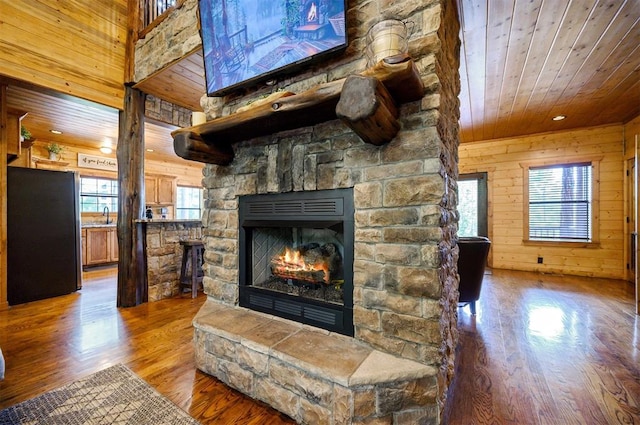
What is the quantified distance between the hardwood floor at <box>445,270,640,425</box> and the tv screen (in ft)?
7.18

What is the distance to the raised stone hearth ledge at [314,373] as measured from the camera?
124cm

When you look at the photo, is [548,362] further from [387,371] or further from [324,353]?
[324,353]

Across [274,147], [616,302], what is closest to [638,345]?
[616,302]

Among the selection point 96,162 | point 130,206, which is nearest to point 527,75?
point 130,206

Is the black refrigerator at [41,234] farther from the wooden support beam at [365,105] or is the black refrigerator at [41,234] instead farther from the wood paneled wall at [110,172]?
the wooden support beam at [365,105]

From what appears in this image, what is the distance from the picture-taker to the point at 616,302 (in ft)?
10.6

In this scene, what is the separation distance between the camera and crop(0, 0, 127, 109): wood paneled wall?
2566 mm

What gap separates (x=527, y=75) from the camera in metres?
2.96

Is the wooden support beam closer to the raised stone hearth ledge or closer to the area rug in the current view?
the raised stone hearth ledge

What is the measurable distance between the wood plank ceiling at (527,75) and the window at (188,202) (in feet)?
10.8

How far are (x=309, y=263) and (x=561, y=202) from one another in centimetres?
525

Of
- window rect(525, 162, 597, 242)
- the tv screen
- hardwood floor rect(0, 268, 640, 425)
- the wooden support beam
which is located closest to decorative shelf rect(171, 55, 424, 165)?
the wooden support beam

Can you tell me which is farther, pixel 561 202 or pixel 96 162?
pixel 96 162

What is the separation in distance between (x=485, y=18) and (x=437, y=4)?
1238 mm
